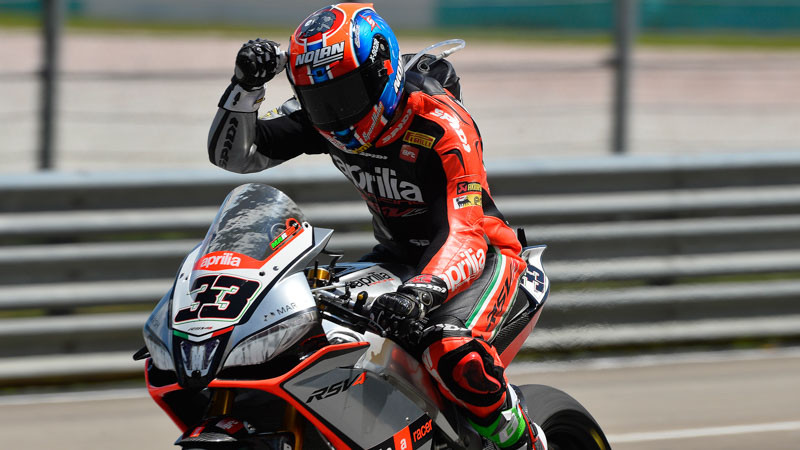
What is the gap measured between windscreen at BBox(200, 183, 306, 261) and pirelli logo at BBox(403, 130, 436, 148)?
549mm

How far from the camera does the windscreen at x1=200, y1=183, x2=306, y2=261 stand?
312 cm

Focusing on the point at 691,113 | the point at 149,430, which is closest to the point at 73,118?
the point at 149,430

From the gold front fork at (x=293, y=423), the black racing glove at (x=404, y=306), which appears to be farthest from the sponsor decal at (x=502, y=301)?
the gold front fork at (x=293, y=423)

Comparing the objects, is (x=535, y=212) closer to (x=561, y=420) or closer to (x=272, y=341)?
(x=561, y=420)

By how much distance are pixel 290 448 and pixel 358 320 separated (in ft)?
Result: 1.50

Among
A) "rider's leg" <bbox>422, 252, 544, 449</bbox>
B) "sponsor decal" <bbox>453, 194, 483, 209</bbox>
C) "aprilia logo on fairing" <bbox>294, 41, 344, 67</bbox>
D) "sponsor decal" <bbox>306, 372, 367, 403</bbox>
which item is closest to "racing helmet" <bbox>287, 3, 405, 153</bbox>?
"aprilia logo on fairing" <bbox>294, 41, 344, 67</bbox>

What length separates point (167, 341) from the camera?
294 cm

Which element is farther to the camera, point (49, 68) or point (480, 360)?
point (49, 68)

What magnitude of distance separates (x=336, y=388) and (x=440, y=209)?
2.69ft

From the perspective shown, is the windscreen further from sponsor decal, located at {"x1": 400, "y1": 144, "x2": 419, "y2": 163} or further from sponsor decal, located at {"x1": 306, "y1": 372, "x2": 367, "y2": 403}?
sponsor decal, located at {"x1": 400, "y1": 144, "x2": 419, "y2": 163}

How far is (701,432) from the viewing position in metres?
5.63

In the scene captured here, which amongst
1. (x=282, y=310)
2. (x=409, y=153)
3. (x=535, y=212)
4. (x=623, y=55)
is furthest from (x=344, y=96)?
(x=623, y=55)

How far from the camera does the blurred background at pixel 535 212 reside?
20.1 ft

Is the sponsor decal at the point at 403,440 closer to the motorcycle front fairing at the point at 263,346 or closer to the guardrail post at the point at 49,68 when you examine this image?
the motorcycle front fairing at the point at 263,346
